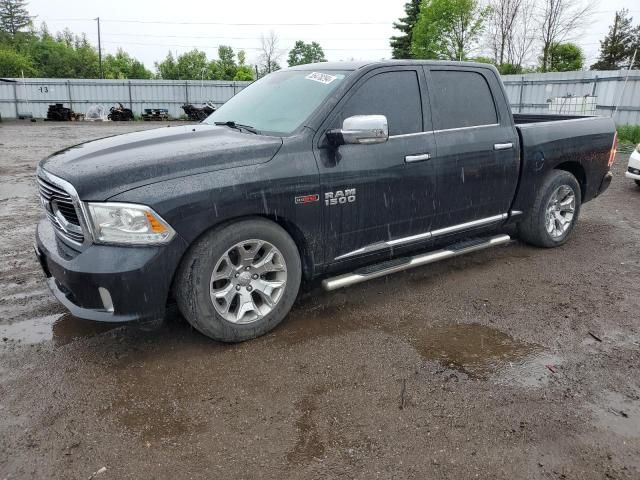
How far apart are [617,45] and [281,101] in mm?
58887

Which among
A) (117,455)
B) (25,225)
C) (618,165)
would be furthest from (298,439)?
(618,165)

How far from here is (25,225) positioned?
251 inches

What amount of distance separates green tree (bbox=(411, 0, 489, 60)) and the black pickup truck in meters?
42.5

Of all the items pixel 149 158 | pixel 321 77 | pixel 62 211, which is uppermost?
pixel 321 77

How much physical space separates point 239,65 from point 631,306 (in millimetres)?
76233

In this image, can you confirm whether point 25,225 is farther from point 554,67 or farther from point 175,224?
point 554,67

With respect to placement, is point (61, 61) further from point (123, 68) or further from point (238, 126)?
point (238, 126)

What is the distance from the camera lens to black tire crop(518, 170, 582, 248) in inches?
206

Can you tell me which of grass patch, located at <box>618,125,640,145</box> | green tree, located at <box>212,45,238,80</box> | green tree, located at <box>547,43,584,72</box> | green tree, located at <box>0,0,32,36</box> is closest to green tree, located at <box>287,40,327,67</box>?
green tree, located at <box>212,45,238,80</box>

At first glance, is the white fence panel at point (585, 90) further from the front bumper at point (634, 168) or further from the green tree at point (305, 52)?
the green tree at point (305, 52)

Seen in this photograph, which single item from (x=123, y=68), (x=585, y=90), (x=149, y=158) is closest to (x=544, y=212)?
(x=149, y=158)

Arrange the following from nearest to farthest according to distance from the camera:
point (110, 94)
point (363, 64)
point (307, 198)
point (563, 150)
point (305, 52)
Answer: point (307, 198), point (363, 64), point (563, 150), point (110, 94), point (305, 52)

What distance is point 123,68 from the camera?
72.9 meters

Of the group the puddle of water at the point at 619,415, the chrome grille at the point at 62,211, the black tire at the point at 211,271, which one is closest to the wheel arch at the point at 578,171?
the puddle of water at the point at 619,415
